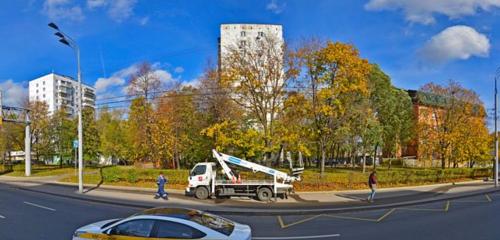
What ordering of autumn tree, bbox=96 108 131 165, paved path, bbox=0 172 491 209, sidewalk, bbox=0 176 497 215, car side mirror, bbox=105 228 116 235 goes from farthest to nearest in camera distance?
autumn tree, bbox=96 108 131 165, paved path, bbox=0 172 491 209, sidewalk, bbox=0 176 497 215, car side mirror, bbox=105 228 116 235

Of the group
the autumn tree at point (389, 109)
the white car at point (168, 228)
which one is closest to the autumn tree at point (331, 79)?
the autumn tree at point (389, 109)

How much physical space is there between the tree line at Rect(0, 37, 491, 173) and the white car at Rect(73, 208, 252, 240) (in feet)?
65.2

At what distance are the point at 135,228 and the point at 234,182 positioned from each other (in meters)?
14.7

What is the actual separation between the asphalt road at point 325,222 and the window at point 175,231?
199 inches

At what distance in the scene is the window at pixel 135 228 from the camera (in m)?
7.88

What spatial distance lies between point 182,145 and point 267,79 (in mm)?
12474

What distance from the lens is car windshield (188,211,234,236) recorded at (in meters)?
7.96

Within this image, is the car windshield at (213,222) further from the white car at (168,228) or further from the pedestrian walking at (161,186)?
the pedestrian walking at (161,186)

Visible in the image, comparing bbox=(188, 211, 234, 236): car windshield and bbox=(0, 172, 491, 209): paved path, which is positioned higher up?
bbox=(188, 211, 234, 236): car windshield

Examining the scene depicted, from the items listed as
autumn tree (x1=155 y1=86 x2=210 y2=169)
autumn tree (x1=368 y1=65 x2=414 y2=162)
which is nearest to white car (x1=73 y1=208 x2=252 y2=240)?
autumn tree (x1=155 y1=86 x2=210 y2=169)

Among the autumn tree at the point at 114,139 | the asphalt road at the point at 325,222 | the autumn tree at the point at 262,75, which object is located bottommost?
the asphalt road at the point at 325,222

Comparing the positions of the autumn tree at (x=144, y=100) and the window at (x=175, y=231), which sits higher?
the autumn tree at (x=144, y=100)

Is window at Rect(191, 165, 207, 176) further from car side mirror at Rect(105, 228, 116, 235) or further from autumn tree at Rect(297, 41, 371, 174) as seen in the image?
car side mirror at Rect(105, 228, 116, 235)

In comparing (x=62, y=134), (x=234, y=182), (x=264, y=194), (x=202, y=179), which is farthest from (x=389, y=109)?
(x=62, y=134)
